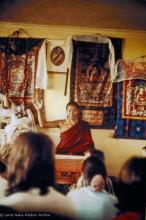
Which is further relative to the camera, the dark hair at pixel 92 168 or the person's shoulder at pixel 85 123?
the person's shoulder at pixel 85 123

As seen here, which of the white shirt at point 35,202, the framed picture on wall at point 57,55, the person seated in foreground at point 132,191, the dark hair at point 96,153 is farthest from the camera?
the framed picture on wall at point 57,55

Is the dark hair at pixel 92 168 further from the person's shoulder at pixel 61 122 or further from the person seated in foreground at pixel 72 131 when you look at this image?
the person's shoulder at pixel 61 122

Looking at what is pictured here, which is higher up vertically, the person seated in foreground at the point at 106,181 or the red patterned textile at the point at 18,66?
the red patterned textile at the point at 18,66

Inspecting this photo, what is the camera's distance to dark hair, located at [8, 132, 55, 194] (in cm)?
215

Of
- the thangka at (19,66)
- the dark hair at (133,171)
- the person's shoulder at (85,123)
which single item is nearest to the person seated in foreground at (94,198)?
the dark hair at (133,171)

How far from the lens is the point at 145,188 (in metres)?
2.28

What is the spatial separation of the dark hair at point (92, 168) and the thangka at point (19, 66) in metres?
0.63

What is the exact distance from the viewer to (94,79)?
2.47m

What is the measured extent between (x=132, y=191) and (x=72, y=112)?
682 mm

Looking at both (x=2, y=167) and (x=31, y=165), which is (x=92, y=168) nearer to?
A: (x=31, y=165)

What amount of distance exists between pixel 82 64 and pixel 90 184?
86 centimetres

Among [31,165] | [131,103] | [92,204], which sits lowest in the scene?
[92,204]

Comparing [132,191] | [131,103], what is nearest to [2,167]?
[132,191]

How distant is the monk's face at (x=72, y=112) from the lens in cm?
242
